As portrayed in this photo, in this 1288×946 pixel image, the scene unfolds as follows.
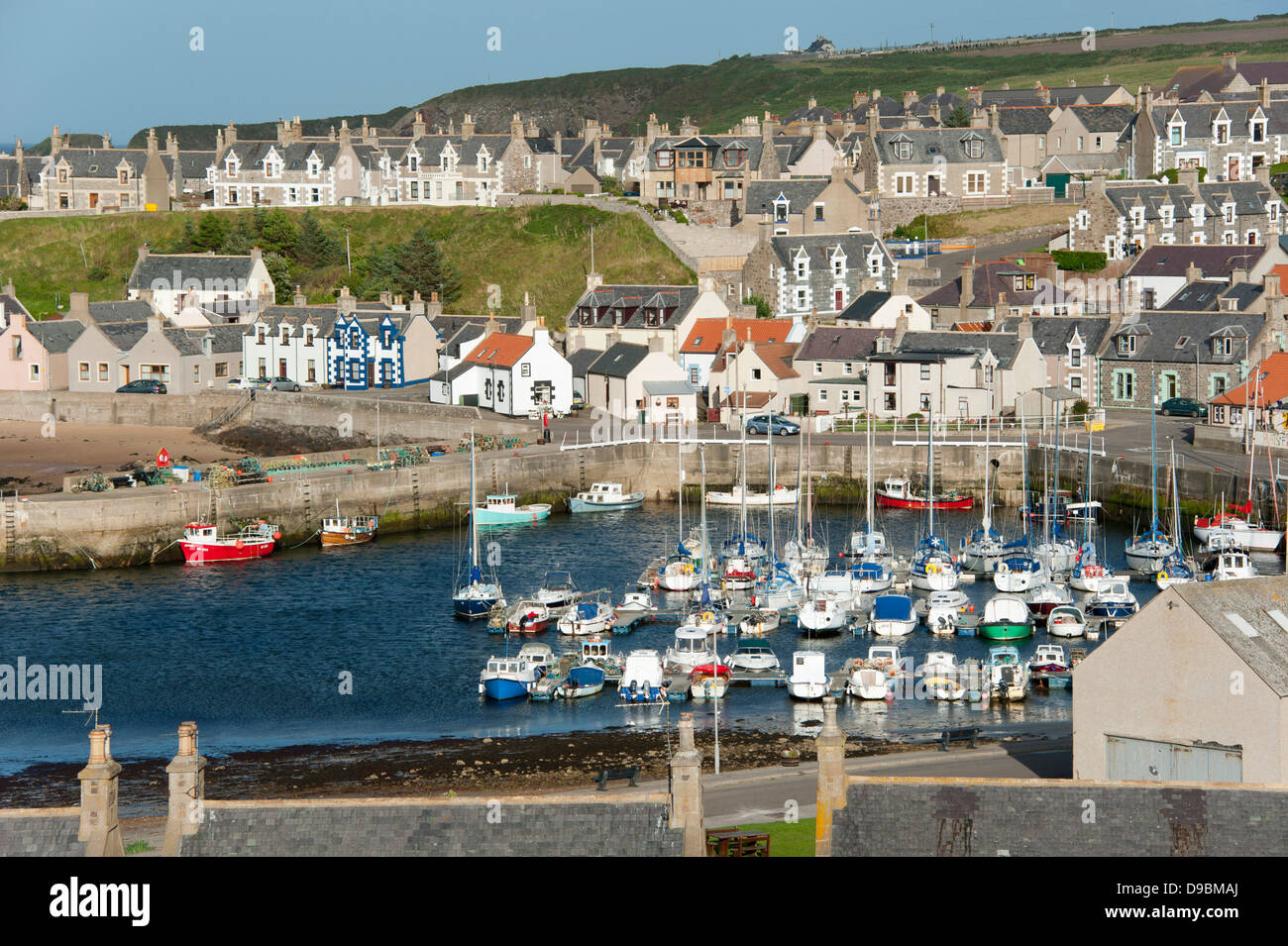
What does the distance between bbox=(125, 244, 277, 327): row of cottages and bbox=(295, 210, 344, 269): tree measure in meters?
5.62

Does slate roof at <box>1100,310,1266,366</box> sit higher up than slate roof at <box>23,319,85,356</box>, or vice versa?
slate roof at <box>23,319,85,356</box>

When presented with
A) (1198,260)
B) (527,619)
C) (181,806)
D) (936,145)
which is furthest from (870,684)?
(936,145)

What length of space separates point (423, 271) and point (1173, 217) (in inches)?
1559

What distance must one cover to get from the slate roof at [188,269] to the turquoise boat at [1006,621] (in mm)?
61051

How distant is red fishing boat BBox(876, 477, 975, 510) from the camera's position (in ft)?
242

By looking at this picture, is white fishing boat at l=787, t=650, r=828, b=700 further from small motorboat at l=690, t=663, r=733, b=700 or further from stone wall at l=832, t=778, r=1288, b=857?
stone wall at l=832, t=778, r=1288, b=857

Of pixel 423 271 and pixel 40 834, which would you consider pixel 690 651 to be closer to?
pixel 40 834

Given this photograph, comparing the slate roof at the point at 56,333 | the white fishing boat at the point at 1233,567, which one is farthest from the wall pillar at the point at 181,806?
the slate roof at the point at 56,333

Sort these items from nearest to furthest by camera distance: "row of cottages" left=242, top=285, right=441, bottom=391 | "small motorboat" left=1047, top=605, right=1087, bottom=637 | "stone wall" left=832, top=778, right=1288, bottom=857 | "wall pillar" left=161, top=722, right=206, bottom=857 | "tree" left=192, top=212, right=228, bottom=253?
"stone wall" left=832, top=778, right=1288, bottom=857
"wall pillar" left=161, top=722, right=206, bottom=857
"small motorboat" left=1047, top=605, right=1087, bottom=637
"row of cottages" left=242, top=285, right=441, bottom=391
"tree" left=192, top=212, right=228, bottom=253

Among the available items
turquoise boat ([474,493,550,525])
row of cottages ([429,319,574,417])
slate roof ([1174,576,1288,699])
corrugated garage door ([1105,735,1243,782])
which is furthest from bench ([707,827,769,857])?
row of cottages ([429,319,574,417])

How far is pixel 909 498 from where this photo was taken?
74.3m

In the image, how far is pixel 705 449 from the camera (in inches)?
3061

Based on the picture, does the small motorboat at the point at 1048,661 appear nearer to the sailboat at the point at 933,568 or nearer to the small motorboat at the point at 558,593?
the sailboat at the point at 933,568

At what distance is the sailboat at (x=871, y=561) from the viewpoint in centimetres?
5772
